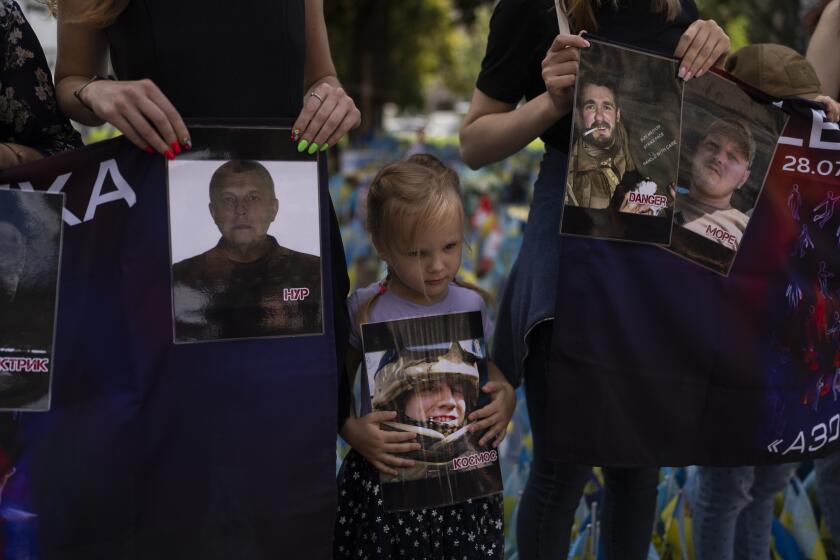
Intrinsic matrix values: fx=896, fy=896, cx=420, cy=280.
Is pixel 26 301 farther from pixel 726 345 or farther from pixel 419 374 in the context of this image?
pixel 726 345

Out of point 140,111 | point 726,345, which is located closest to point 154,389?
point 140,111

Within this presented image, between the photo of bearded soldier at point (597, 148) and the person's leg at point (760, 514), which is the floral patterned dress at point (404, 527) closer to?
the photo of bearded soldier at point (597, 148)

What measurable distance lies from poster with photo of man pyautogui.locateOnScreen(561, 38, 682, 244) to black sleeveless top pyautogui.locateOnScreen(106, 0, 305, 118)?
0.56m

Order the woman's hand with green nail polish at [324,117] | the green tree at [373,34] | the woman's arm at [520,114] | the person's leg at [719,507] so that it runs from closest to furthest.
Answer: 1. the woman's hand with green nail polish at [324,117]
2. the woman's arm at [520,114]
3. the person's leg at [719,507]
4. the green tree at [373,34]

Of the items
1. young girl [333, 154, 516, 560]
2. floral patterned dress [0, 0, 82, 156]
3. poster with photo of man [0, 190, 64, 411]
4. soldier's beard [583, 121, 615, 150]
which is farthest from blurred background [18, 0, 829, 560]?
poster with photo of man [0, 190, 64, 411]

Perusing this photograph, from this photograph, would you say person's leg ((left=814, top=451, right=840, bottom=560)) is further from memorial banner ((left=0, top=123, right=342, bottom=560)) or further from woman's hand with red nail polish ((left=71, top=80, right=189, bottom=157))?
woman's hand with red nail polish ((left=71, top=80, right=189, bottom=157))

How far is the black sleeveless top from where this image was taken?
1543mm

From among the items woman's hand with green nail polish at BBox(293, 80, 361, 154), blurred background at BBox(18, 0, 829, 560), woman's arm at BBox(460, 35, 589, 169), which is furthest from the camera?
blurred background at BBox(18, 0, 829, 560)

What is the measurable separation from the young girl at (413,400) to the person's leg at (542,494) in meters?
0.12

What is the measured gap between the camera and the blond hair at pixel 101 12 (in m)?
1.52

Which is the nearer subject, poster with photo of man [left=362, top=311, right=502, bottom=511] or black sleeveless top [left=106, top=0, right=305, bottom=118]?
black sleeveless top [left=106, top=0, right=305, bottom=118]

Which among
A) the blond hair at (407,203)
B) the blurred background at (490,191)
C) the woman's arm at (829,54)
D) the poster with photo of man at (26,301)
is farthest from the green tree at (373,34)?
the poster with photo of man at (26,301)

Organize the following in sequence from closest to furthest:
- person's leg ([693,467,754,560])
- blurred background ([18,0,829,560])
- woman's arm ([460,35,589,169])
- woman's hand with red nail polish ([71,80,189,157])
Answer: woman's hand with red nail polish ([71,80,189,157]) → woman's arm ([460,35,589,169]) → person's leg ([693,467,754,560]) → blurred background ([18,0,829,560])

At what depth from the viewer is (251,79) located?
62.5 inches
